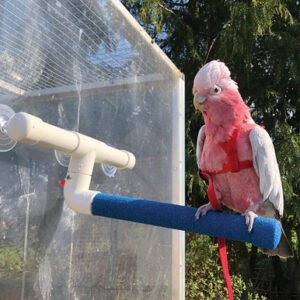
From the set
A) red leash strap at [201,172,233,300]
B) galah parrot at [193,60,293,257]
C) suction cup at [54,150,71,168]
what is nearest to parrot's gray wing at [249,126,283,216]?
galah parrot at [193,60,293,257]

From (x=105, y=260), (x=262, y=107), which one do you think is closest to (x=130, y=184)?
(x=105, y=260)

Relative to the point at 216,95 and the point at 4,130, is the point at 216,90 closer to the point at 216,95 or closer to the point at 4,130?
the point at 216,95

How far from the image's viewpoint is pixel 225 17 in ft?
9.95

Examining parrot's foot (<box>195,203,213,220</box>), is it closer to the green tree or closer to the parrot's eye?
the parrot's eye

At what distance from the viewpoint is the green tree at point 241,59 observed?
8.77 ft

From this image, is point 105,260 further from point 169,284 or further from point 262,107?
point 262,107

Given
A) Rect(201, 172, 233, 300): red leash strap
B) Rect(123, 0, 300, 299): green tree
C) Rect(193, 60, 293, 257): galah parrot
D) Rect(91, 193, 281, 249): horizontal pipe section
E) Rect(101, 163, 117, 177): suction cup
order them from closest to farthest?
1. Rect(91, 193, 281, 249): horizontal pipe section
2. Rect(201, 172, 233, 300): red leash strap
3. Rect(193, 60, 293, 257): galah parrot
4. Rect(101, 163, 117, 177): suction cup
5. Rect(123, 0, 300, 299): green tree

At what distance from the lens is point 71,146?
109 centimetres

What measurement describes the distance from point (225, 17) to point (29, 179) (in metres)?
2.27

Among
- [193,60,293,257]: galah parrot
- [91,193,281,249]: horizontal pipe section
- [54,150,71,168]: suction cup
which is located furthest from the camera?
[54,150,71,168]: suction cup

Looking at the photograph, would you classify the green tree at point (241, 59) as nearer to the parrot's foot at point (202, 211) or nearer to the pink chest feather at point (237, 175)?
the pink chest feather at point (237, 175)

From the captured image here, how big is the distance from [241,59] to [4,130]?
2089mm

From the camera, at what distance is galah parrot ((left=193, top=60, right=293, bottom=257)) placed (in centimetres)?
111

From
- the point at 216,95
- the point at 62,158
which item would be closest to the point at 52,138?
the point at 62,158
